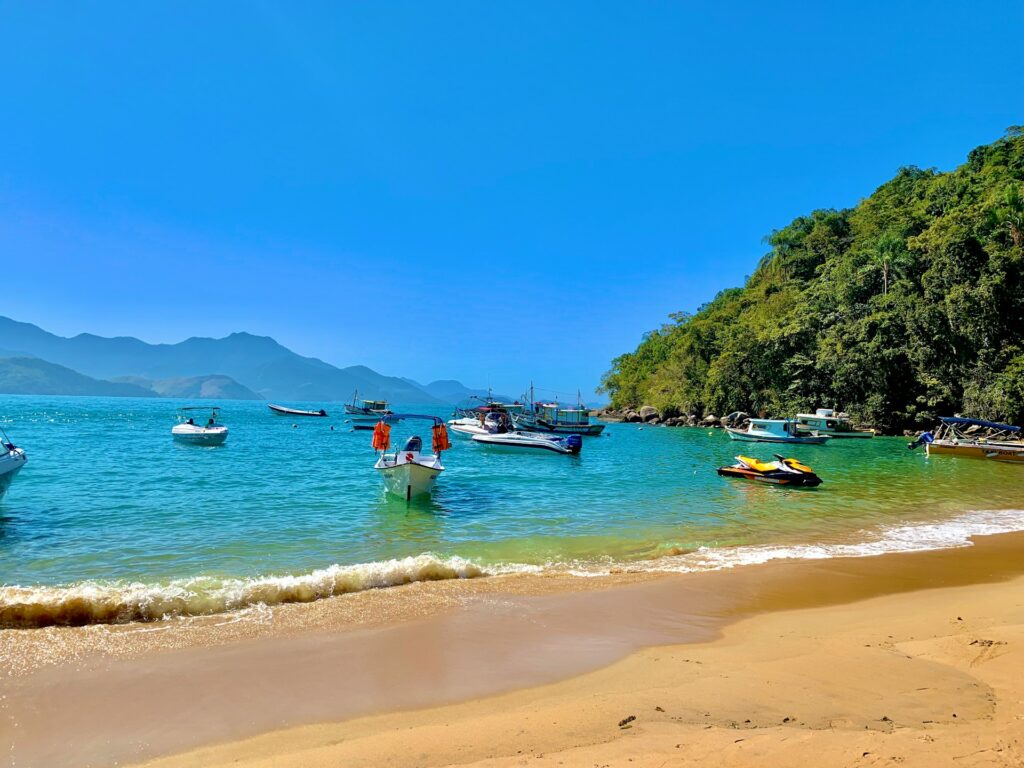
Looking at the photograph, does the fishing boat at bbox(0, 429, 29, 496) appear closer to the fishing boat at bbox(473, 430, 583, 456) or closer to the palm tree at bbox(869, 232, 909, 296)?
the fishing boat at bbox(473, 430, 583, 456)

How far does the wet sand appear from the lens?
441cm

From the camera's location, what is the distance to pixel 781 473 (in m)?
22.4

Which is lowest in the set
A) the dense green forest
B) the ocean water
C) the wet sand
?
the ocean water

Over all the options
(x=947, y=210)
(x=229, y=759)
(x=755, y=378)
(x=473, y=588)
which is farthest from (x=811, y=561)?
(x=947, y=210)

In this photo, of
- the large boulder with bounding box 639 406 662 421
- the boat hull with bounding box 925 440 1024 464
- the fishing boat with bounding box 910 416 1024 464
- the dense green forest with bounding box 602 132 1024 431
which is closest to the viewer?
the boat hull with bounding box 925 440 1024 464

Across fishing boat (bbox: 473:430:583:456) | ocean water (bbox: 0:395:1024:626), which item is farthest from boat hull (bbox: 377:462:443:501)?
fishing boat (bbox: 473:430:583:456)

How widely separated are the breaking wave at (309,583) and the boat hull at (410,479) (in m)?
7.01

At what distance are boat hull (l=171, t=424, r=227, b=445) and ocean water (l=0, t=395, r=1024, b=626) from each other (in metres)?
7.00

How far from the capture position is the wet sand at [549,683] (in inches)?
174

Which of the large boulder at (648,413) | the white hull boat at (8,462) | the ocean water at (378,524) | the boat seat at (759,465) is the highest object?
the large boulder at (648,413)

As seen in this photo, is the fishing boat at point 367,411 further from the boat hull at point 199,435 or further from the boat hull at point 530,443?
the boat hull at point 530,443

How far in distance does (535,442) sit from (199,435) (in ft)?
72.1

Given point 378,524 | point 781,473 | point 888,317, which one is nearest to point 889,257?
point 888,317

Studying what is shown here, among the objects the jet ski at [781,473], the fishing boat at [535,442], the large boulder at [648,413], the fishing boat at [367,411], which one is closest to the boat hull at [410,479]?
the jet ski at [781,473]
